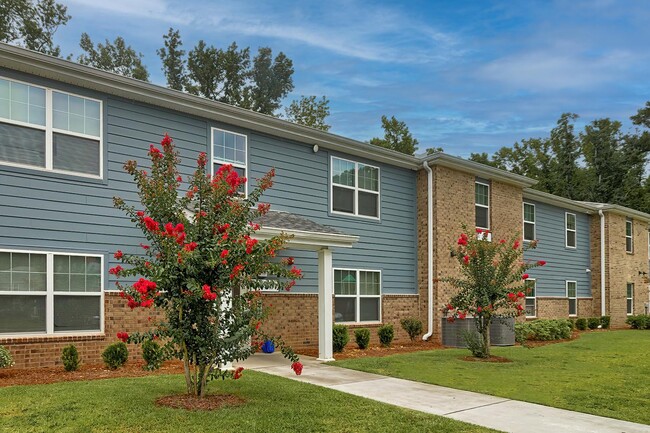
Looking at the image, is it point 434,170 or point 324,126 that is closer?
point 434,170

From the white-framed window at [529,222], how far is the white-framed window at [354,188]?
845cm

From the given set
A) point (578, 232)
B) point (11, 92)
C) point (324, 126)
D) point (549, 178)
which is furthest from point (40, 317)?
point (549, 178)

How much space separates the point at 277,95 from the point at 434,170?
19.6m

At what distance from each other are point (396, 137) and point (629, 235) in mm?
13636

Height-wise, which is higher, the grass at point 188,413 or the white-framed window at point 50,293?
the white-framed window at point 50,293

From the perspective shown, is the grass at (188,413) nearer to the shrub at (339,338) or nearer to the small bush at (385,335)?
the shrub at (339,338)

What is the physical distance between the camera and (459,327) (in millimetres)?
15258

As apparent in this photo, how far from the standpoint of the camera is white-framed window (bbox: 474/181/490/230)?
18.5m

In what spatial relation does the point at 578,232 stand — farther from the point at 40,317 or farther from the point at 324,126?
the point at 40,317

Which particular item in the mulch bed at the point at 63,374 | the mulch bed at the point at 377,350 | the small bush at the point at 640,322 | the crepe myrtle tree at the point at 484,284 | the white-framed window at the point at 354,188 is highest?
the white-framed window at the point at 354,188

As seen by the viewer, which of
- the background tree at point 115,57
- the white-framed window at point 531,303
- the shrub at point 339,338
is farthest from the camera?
the background tree at point 115,57

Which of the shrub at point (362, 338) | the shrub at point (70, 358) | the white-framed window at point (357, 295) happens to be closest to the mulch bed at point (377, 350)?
the shrub at point (362, 338)

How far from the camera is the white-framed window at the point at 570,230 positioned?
24.3 meters

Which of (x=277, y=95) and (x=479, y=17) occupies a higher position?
(x=277, y=95)
